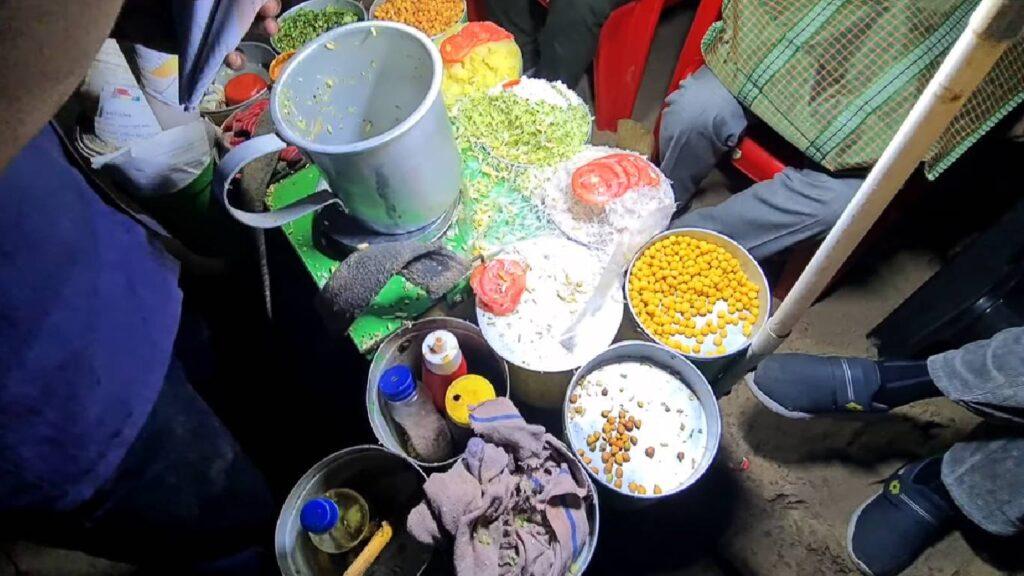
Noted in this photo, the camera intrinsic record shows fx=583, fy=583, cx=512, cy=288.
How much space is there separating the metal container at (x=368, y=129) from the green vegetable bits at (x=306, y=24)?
Answer: 1.09 m

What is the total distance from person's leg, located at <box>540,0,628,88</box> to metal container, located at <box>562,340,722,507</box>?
1.49 meters

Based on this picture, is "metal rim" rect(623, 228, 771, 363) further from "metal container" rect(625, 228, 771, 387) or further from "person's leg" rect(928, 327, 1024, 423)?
"person's leg" rect(928, 327, 1024, 423)

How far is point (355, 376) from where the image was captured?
2.00 meters

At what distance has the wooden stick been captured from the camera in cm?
120

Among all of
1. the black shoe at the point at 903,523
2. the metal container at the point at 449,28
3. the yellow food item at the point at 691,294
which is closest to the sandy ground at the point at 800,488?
the black shoe at the point at 903,523

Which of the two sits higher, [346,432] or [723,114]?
[723,114]

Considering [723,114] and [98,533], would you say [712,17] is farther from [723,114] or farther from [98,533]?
[98,533]

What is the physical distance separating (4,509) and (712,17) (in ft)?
7.78

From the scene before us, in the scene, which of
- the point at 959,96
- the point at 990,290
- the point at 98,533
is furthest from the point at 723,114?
the point at 98,533

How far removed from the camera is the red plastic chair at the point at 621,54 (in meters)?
2.27

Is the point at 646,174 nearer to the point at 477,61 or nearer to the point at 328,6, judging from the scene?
the point at 477,61

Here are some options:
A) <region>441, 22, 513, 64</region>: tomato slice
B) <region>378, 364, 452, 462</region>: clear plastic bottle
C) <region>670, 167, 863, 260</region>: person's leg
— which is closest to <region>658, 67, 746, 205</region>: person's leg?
<region>670, 167, 863, 260</region>: person's leg

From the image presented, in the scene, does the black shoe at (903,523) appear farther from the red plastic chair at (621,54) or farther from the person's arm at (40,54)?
the person's arm at (40,54)

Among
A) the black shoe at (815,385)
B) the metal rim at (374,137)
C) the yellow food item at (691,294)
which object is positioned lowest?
the black shoe at (815,385)
